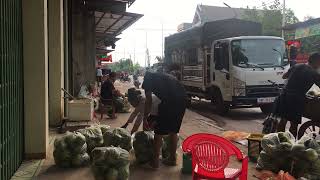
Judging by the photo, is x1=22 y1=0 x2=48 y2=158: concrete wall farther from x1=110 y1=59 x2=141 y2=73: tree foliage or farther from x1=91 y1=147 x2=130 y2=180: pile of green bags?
x1=110 y1=59 x2=141 y2=73: tree foliage

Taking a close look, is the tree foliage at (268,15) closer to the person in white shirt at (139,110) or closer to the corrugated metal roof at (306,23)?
the corrugated metal roof at (306,23)

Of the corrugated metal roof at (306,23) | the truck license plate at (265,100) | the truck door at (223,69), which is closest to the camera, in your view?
the truck license plate at (265,100)

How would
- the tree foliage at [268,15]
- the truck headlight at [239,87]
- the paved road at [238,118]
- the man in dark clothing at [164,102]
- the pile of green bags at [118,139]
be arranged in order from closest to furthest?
the man in dark clothing at [164,102]
the pile of green bags at [118,139]
the paved road at [238,118]
the truck headlight at [239,87]
the tree foliage at [268,15]

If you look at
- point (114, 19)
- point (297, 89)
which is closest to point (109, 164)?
point (297, 89)

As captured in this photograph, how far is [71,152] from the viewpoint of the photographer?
20.7 ft

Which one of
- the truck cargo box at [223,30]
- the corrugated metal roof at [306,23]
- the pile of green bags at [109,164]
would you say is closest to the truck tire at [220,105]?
the truck cargo box at [223,30]

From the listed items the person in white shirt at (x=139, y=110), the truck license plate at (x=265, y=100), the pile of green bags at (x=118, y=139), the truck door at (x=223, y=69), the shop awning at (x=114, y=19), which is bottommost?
the pile of green bags at (x=118, y=139)

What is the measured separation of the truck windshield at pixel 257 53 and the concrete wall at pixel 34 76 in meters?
7.90

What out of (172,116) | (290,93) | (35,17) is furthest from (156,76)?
(290,93)

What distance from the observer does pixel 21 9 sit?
6465mm

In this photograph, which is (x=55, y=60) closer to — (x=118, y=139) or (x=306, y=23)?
(x=118, y=139)

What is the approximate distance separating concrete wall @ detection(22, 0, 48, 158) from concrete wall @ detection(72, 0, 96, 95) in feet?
28.0

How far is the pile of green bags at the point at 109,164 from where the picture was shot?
5.28 meters

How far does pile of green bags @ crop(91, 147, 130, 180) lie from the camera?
17.3 ft
